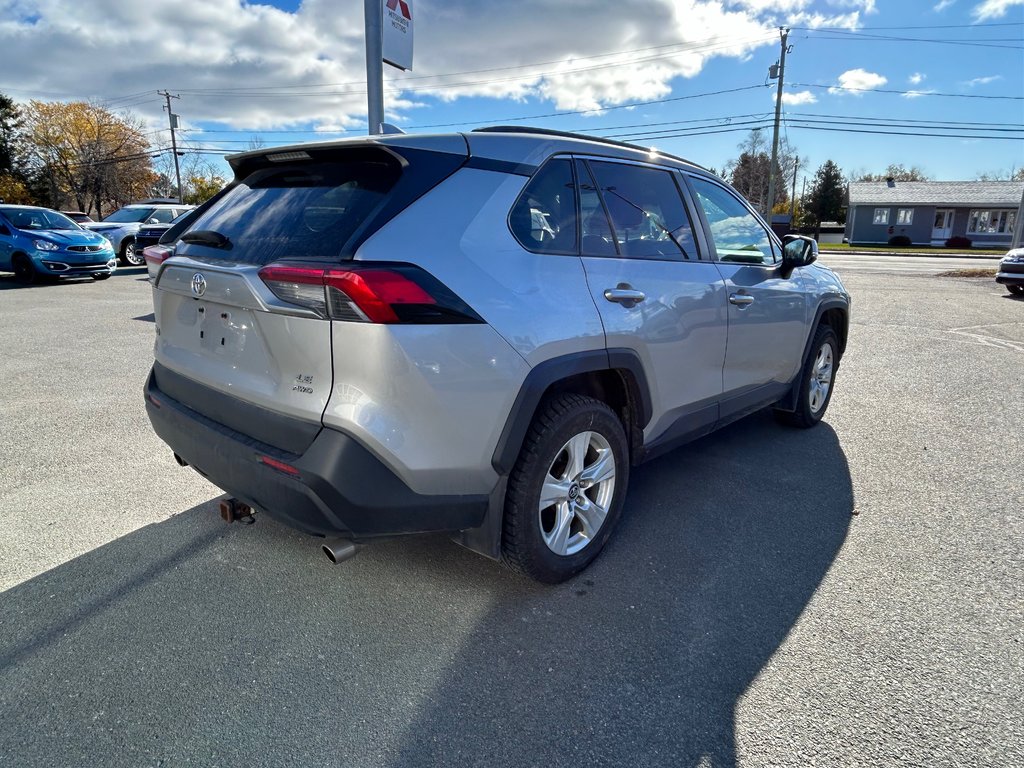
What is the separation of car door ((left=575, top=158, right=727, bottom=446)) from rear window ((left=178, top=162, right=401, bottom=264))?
98 centimetres

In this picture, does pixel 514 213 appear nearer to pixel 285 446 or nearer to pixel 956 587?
pixel 285 446

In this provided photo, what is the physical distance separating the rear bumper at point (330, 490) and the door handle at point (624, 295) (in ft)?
3.47

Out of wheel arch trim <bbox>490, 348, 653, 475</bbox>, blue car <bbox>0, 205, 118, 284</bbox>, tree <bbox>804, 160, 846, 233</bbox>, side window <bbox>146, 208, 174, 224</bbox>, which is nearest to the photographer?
wheel arch trim <bbox>490, 348, 653, 475</bbox>

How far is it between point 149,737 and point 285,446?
3.21 feet

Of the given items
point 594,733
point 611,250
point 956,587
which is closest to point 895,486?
point 956,587

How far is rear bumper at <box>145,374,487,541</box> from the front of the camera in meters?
2.09

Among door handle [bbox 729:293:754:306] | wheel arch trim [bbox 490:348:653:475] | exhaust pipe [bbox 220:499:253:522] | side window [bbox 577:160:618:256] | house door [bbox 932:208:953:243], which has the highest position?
house door [bbox 932:208:953:243]

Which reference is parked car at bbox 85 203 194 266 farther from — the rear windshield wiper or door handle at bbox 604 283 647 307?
door handle at bbox 604 283 647 307

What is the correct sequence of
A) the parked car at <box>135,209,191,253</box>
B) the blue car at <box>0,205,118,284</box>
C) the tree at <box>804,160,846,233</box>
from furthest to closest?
the tree at <box>804,160,846,233</box>, the parked car at <box>135,209,191,253</box>, the blue car at <box>0,205,118,284</box>

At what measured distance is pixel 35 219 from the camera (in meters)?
14.3

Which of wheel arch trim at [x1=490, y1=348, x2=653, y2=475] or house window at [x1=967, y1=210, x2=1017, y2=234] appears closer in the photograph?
wheel arch trim at [x1=490, y1=348, x2=653, y2=475]

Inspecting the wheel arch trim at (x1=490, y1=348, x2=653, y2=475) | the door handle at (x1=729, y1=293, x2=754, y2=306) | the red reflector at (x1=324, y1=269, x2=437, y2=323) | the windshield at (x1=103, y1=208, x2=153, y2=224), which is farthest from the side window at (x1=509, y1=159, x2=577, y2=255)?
the windshield at (x1=103, y1=208, x2=153, y2=224)

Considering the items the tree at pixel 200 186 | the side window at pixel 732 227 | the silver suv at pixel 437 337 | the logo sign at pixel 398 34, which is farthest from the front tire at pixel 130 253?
the tree at pixel 200 186

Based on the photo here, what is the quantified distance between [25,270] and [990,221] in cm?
6092
